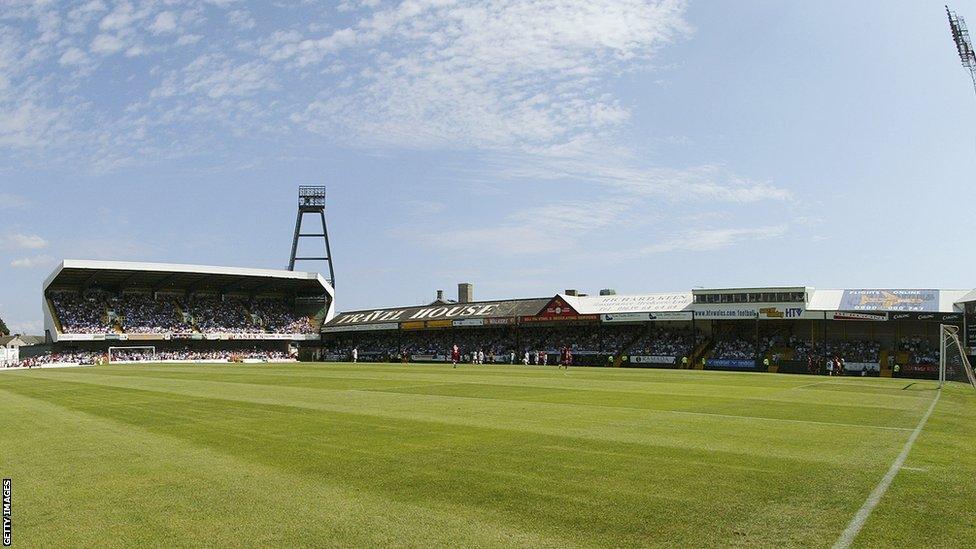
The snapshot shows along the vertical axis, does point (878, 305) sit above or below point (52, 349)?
above

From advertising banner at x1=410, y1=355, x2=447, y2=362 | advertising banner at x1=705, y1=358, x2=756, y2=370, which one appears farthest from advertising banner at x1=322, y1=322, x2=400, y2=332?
advertising banner at x1=705, y1=358, x2=756, y2=370

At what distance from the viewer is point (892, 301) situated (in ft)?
162

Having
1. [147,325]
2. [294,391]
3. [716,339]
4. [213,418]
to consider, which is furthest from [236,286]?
[213,418]

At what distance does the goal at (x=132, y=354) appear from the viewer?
231 feet

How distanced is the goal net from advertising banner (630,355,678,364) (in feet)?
65.2

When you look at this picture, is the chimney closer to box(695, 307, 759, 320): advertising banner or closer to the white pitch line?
box(695, 307, 759, 320): advertising banner

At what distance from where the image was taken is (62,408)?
19562 mm

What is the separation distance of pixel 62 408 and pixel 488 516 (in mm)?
17018

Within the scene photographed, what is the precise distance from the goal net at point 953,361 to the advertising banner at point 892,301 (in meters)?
8.90

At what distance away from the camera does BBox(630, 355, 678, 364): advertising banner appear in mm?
55550

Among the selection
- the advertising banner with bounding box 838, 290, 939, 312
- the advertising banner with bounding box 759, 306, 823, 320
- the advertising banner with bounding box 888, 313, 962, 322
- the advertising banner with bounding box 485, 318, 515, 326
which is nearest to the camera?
the advertising banner with bounding box 888, 313, 962, 322

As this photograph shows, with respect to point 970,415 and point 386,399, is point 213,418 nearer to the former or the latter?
point 386,399

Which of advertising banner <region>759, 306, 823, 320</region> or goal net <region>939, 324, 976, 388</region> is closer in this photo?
goal net <region>939, 324, 976, 388</region>

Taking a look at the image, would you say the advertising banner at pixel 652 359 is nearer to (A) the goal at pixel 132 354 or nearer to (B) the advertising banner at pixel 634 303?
(B) the advertising banner at pixel 634 303
